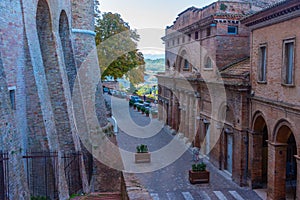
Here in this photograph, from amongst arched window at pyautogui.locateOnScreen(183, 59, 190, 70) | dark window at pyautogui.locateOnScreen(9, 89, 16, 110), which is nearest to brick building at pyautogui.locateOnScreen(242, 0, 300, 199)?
dark window at pyautogui.locateOnScreen(9, 89, 16, 110)

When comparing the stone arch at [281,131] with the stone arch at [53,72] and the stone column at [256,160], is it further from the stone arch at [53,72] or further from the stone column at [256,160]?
the stone arch at [53,72]

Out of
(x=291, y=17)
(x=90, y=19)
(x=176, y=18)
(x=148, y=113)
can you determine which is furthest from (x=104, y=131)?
(x=148, y=113)

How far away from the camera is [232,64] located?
19.8 m

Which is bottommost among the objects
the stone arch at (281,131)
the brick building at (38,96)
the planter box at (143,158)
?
the planter box at (143,158)

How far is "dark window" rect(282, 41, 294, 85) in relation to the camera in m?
12.6

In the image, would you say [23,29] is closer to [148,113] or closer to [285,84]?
[285,84]

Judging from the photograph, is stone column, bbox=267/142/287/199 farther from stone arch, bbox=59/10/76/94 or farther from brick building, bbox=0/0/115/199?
stone arch, bbox=59/10/76/94

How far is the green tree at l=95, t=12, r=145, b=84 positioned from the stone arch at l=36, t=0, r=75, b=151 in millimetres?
22693

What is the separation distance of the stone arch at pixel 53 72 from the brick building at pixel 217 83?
7.55 metres

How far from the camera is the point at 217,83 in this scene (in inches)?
717

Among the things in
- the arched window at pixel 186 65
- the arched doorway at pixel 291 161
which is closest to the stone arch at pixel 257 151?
the arched doorway at pixel 291 161

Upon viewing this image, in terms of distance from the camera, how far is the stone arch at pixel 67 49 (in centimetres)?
1531

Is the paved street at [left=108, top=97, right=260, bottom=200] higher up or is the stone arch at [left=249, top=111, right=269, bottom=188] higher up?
the stone arch at [left=249, top=111, right=269, bottom=188]

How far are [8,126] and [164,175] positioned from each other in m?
11.5
